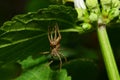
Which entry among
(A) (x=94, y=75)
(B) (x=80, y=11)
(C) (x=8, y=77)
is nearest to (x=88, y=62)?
(A) (x=94, y=75)

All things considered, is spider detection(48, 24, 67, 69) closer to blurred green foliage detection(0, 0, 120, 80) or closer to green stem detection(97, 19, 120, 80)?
blurred green foliage detection(0, 0, 120, 80)

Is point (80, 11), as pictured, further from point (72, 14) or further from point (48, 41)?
point (48, 41)

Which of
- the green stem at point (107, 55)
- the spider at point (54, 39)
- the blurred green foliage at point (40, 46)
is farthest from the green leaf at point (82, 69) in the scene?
the green stem at point (107, 55)

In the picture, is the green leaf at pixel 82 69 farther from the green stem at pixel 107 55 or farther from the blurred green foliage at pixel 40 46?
the green stem at pixel 107 55

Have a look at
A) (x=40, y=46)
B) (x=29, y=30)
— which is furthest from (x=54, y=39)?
(x=29, y=30)

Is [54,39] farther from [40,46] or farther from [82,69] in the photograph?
[82,69]

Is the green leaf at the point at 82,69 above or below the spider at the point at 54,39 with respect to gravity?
below
